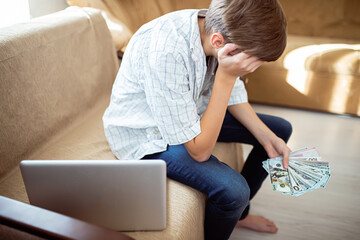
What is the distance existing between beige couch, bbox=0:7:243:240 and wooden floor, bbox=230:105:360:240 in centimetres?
30

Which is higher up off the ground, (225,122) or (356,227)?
(225,122)

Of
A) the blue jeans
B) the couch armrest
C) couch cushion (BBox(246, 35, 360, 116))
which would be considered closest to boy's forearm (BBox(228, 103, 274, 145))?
the blue jeans

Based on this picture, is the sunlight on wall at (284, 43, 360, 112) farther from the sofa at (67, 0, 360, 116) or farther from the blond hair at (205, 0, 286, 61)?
the blond hair at (205, 0, 286, 61)

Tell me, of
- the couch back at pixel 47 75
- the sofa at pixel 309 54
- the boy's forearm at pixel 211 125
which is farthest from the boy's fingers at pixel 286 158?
the sofa at pixel 309 54

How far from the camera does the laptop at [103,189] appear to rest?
779 millimetres

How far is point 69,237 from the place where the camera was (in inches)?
23.6

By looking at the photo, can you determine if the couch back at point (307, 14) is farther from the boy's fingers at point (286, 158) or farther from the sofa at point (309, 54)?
the boy's fingers at point (286, 158)

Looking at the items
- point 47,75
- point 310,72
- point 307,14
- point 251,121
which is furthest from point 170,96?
point 307,14

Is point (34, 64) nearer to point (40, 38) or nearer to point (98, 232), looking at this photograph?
point (40, 38)

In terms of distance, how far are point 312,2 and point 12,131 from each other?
239 cm

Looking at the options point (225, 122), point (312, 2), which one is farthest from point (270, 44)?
point (312, 2)

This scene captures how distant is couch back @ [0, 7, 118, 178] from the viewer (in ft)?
3.60

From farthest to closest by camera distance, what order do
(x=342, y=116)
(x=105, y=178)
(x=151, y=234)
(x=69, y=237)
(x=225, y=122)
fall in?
(x=342, y=116) < (x=225, y=122) < (x=151, y=234) < (x=105, y=178) < (x=69, y=237)

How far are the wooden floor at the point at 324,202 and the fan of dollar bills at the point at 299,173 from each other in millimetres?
377
